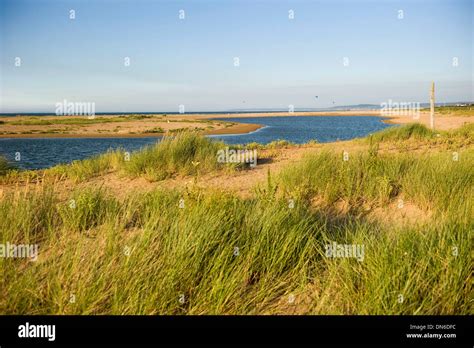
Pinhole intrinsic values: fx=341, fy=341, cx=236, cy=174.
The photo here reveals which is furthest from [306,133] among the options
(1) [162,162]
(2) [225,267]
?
(2) [225,267]

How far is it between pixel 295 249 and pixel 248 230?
533 millimetres

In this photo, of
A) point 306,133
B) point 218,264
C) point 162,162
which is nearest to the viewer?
point 218,264

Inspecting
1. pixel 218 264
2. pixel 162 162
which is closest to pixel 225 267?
pixel 218 264

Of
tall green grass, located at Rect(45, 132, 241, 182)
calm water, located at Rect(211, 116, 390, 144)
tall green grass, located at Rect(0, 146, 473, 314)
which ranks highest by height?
calm water, located at Rect(211, 116, 390, 144)

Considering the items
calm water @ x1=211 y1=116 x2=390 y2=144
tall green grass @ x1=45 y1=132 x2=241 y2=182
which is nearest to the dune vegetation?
tall green grass @ x1=45 y1=132 x2=241 y2=182

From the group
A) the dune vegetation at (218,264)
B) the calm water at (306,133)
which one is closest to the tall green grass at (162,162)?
the dune vegetation at (218,264)

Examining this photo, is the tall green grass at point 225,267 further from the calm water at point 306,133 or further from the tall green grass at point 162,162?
the calm water at point 306,133

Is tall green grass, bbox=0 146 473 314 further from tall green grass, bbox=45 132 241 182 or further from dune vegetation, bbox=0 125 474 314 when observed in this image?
tall green grass, bbox=45 132 241 182

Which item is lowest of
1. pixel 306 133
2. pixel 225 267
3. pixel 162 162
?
pixel 225 267

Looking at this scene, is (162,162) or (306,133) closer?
(162,162)

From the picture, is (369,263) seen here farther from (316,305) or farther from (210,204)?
(210,204)

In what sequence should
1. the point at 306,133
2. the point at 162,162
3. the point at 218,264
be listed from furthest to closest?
the point at 306,133 → the point at 162,162 → the point at 218,264

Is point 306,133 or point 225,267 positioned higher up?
point 306,133

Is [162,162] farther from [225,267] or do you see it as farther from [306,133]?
[306,133]
